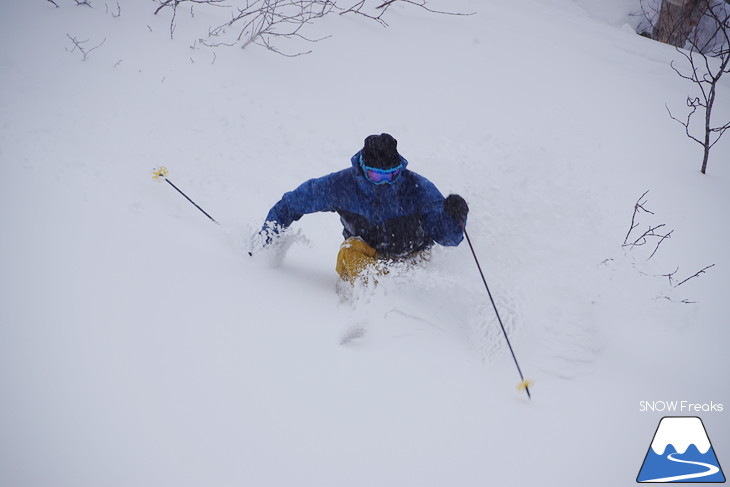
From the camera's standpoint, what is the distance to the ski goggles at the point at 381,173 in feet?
8.35

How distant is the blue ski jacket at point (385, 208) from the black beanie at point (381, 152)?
6.3 inches

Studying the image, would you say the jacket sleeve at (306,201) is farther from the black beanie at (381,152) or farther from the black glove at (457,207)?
the black glove at (457,207)

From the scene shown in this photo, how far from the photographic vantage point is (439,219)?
2.81 m

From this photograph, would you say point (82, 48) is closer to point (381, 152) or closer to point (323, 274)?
point (323, 274)

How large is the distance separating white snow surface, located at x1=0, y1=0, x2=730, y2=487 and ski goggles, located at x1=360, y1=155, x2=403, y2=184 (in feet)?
2.22

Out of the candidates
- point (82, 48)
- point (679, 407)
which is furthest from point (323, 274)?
point (82, 48)

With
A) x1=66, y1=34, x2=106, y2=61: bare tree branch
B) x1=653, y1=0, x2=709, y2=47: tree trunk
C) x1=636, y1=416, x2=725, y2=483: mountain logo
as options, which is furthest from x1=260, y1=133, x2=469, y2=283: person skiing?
x1=653, y1=0, x2=709, y2=47: tree trunk

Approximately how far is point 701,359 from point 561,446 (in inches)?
56.6

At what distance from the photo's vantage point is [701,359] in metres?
2.66

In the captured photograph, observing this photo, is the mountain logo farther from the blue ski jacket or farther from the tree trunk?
the tree trunk

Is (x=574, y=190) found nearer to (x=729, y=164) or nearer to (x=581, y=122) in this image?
(x=581, y=122)

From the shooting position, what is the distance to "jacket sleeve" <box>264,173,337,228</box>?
2.88m

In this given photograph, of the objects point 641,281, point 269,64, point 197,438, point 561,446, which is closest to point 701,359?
point 641,281

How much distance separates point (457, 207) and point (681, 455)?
1.61m
